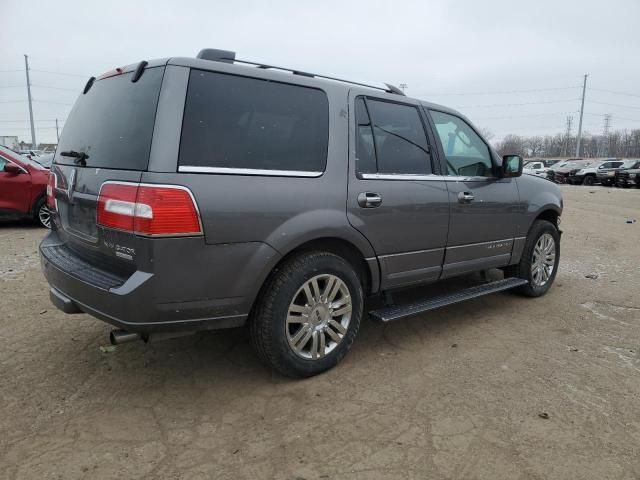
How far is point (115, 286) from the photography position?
255 cm

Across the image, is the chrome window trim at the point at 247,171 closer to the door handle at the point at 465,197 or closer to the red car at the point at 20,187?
the door handle at the point at 465,197

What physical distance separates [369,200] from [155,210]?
1402 millimetres

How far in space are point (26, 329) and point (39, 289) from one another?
118 centimetres

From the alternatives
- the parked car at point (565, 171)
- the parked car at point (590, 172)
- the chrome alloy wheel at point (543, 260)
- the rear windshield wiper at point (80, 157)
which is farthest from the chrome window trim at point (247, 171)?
the parked car at point (565, 171)

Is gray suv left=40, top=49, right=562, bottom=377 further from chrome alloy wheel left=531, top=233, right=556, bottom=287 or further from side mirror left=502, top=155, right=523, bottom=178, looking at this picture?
chrome alloy wheel left=531, top=233, right=556, bottom=287

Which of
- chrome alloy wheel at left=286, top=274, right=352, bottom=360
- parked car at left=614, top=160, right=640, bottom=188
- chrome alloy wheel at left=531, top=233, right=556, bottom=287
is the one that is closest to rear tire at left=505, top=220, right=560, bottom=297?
chrome alloy wheel at left=531, top=233, right=556, bottom=287

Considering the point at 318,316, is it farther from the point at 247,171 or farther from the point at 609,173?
the point at 609,173

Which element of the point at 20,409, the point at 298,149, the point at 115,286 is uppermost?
the point at 298,149

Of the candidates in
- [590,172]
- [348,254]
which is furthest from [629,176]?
[348,254]

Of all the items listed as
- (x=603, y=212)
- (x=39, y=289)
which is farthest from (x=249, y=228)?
(x=603, y=212)

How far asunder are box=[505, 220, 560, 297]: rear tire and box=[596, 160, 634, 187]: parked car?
26841mm

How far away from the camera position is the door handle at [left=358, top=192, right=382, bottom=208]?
320cm

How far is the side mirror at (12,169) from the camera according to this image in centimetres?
804

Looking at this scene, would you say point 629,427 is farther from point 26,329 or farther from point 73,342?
point 26,329
